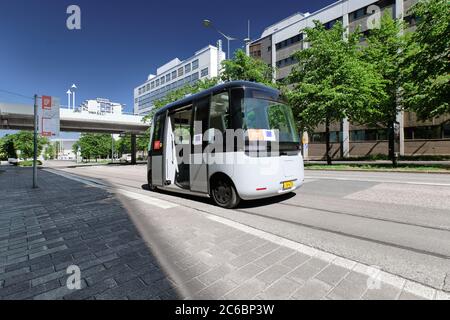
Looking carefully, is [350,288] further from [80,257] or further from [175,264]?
[80,257]

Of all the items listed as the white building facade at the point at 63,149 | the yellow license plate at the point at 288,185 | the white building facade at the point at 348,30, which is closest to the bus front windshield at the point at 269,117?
the yellow license plate at the point at 288,185

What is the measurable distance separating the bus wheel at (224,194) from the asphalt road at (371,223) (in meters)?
0.21

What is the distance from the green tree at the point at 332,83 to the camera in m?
15.1

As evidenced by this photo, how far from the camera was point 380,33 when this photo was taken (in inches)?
774

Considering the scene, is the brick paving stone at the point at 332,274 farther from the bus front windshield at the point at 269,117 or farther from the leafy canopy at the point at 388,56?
the leafy canopy at the point at 388,56

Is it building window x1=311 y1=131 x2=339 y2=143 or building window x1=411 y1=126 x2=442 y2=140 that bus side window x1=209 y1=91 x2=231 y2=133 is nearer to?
building window x1=411 y1=126 x2=442 y2=140

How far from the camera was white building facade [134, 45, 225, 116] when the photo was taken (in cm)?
6794

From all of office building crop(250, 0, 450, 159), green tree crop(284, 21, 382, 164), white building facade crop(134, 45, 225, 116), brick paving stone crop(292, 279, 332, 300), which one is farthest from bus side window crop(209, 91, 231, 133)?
white building facade crop(134, 45, 225, 116)

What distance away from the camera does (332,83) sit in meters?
16.2

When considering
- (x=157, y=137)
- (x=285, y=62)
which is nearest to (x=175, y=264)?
(x=157, y=137)

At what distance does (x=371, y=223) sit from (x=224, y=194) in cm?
297
